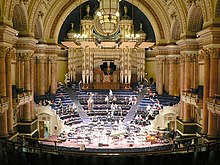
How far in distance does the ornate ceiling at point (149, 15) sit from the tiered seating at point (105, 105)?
19.6 feet

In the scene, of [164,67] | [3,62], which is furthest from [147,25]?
[3,62]

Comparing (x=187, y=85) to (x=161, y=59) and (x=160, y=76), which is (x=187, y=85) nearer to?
(x=161, y=59)

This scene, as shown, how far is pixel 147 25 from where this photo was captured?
95.8 ft

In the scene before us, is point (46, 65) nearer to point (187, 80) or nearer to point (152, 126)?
point (152, 126)

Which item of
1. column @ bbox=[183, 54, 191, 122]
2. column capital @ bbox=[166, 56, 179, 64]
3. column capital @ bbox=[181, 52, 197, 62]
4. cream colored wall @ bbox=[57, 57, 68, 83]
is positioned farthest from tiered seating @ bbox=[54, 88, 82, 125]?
column capital @ bbox=[181, 52, 197, 62]

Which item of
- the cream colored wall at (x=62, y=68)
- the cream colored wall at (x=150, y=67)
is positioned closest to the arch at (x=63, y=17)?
the cream colored wall at (x=150, y=67)

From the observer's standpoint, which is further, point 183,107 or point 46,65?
point 46,65

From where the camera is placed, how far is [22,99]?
682 inches

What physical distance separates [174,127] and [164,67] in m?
6.08

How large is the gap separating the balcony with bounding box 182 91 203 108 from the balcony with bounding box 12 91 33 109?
405 inches

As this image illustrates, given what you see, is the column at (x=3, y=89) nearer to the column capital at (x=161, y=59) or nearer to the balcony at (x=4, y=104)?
the balcony at (x=4, y=104)

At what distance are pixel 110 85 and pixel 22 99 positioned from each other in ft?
43.0

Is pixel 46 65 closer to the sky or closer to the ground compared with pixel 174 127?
closer to the sky

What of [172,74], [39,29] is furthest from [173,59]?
[39,29]
